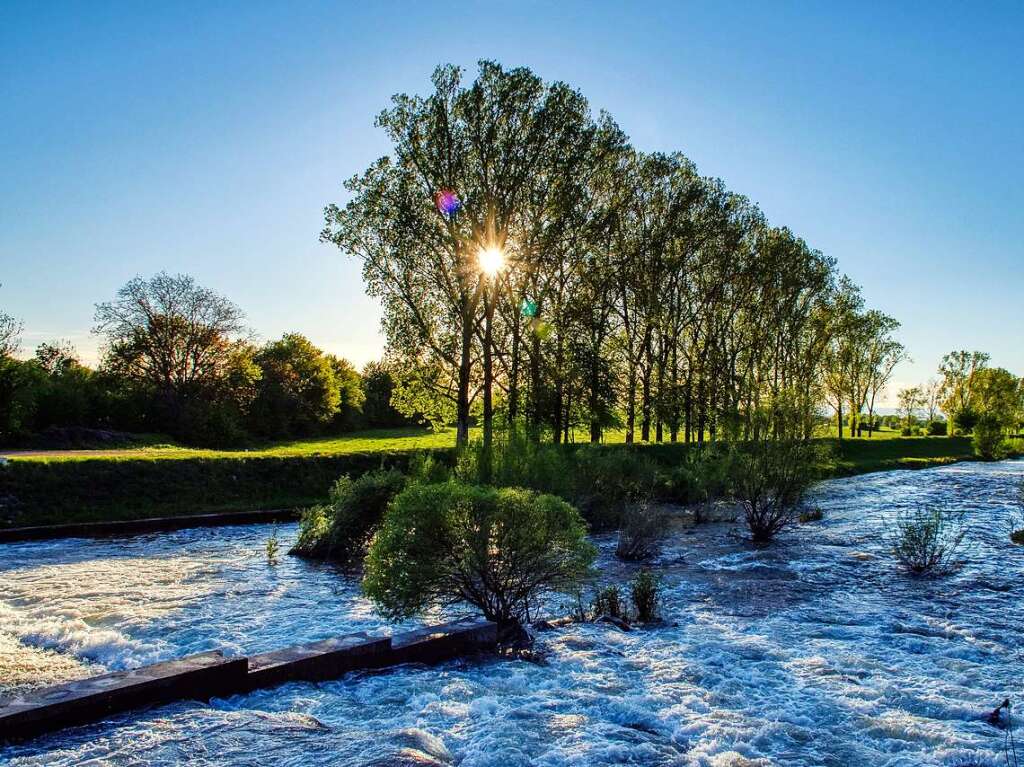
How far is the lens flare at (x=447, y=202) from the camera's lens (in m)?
27.6

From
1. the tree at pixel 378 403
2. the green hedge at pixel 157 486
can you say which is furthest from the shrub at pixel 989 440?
the tree at pixel 378 403

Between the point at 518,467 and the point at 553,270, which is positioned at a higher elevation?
the point at 553,270

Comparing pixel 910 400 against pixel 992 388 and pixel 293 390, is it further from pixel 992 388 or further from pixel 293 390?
pixel 293 390

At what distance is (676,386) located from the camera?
40.6 meters

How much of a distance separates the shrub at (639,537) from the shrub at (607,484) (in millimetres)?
3063

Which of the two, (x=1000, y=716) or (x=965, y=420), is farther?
(x=965, y=420)

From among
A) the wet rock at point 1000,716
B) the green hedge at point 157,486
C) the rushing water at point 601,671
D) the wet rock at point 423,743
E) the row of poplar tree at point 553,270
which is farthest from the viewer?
the row of poplar tree at point 553,270

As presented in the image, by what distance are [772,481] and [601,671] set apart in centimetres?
1018

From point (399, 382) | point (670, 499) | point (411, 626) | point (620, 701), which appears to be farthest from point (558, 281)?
point (620, 701)

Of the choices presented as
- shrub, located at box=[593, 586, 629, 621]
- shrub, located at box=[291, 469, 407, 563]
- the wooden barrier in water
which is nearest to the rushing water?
shrub, located at box=[593, 586, 629, 621]

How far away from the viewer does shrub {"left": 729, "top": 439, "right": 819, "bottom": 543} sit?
15.8m

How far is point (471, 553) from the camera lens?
829 cm

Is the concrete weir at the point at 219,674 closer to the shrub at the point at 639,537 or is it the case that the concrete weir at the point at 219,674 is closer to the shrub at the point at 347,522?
the shrub at the point at 639,537

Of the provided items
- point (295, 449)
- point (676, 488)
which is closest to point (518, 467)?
point (676, 488)
